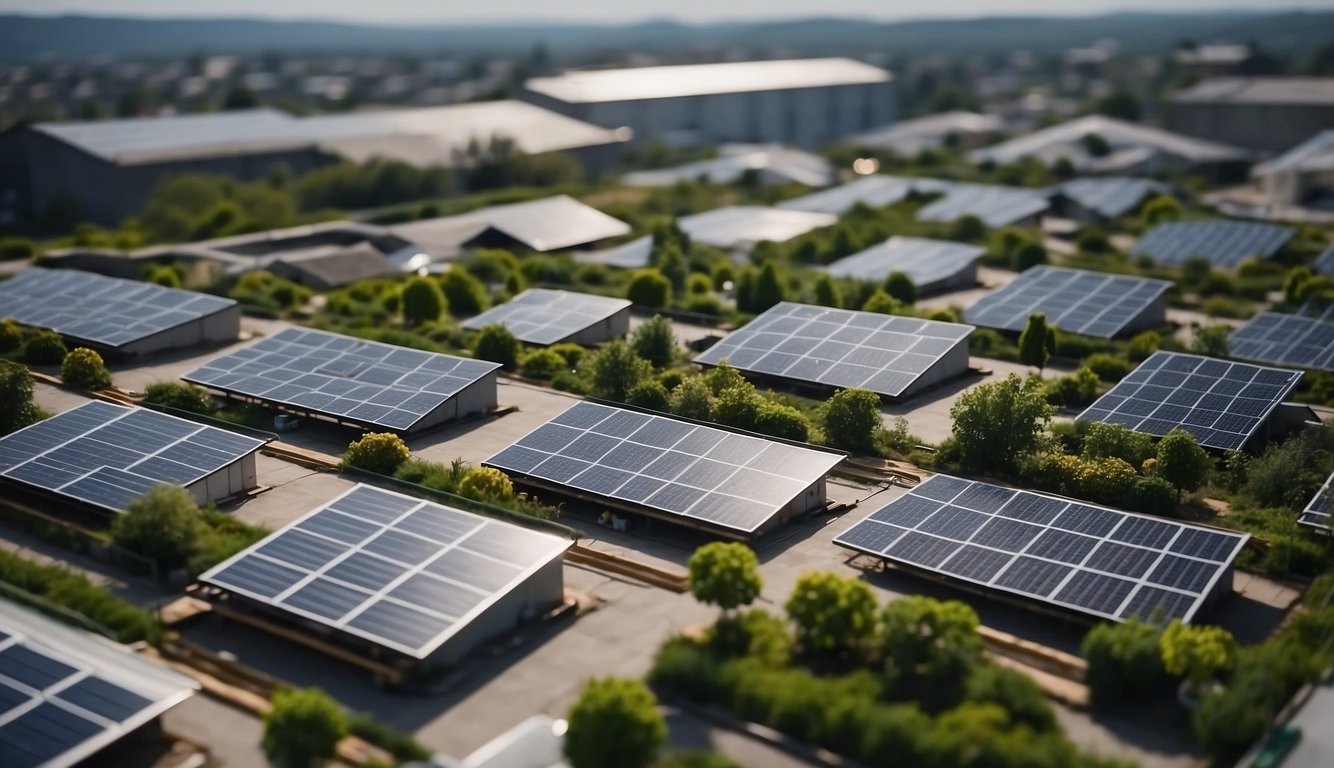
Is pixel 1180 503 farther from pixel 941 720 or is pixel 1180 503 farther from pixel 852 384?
pixel 941 720

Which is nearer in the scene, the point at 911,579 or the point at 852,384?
the point at 911,579

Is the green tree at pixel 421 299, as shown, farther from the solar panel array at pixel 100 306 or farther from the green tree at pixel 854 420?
the green tree at pixel 854 420

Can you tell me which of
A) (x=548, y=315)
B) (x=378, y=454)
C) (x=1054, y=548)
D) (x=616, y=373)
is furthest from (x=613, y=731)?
(x=548, y=315)

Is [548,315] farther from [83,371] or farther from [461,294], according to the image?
[83,371]

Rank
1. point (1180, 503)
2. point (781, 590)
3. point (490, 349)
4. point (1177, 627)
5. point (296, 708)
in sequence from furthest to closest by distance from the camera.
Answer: point (490, 349) < point (1180, 503) < point (781, 590) < point (1177, 627) < point (296, 708)

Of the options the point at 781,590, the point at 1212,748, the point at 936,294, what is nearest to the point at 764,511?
the point at 781,590
